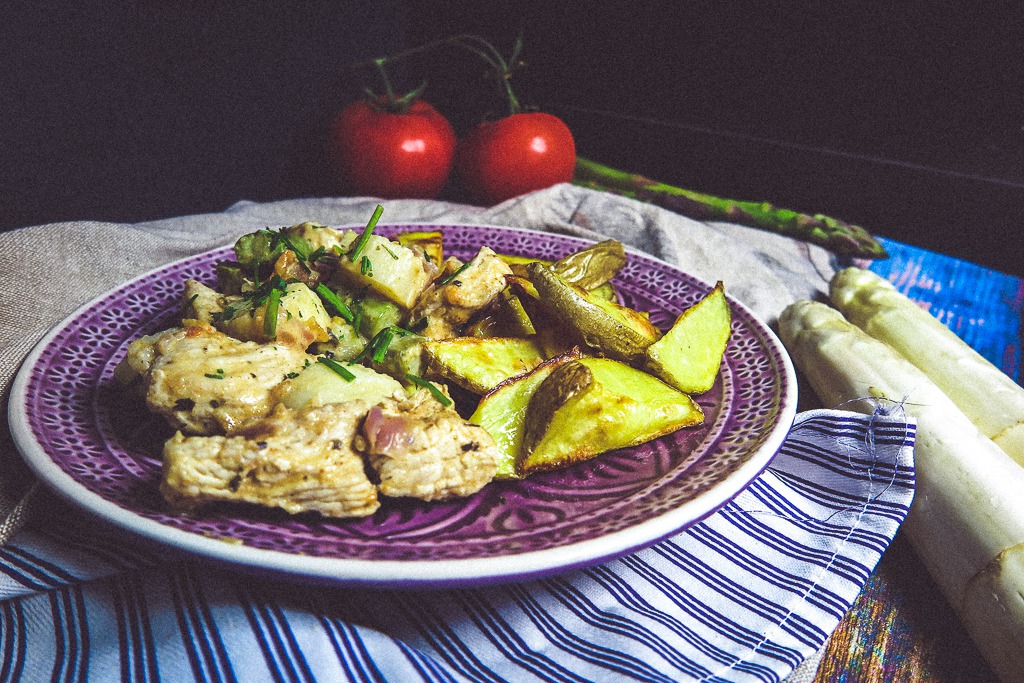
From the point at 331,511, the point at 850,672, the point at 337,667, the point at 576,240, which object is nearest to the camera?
the point at 337,667

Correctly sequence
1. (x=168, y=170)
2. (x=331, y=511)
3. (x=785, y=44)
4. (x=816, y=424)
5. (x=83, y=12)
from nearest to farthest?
(x=331, y=511) → (x=816, y=424) → (x=83, y=12) → (x=168, y=170) → (x=785, y=44)

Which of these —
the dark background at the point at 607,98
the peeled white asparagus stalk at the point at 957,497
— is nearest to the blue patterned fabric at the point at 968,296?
the dark background at the point at 607,98

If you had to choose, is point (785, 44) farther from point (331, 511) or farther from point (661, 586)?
point (331, 511)

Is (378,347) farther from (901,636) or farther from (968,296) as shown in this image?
(968,296)

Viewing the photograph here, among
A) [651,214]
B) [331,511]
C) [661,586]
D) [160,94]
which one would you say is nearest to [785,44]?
[651,214]

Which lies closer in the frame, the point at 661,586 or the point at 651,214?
the point at 661,586

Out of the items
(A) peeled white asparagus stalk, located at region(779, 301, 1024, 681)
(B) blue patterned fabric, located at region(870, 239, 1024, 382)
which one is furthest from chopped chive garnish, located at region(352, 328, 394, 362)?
(B) blue patterned fabric, located at region(870, 239, 1024, 382)

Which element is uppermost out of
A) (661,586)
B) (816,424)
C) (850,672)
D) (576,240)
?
(576,240)

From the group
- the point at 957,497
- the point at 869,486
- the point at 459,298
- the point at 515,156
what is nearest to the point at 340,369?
the point at 459,298
